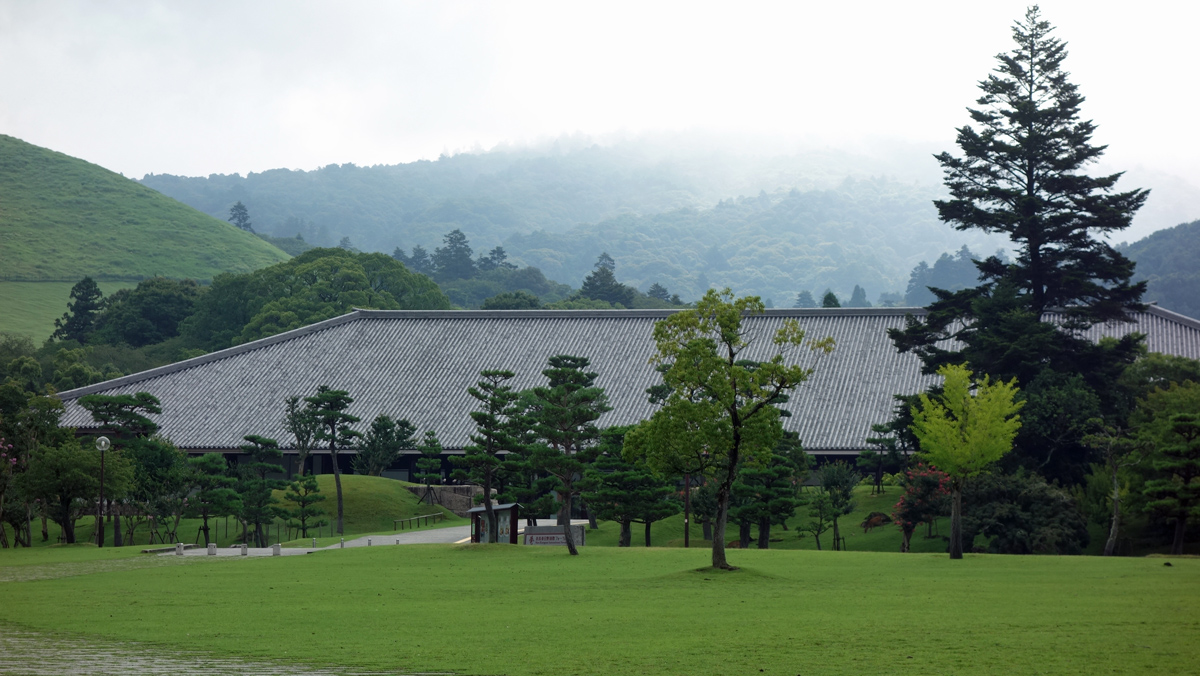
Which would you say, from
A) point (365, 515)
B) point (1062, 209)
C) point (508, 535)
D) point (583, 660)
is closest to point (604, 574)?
point (508, 535)

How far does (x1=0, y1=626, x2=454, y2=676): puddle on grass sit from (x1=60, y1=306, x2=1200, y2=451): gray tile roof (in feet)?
114

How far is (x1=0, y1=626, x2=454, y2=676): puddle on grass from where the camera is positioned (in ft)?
41.6

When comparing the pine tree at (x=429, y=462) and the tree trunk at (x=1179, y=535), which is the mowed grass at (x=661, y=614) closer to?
the tree trunk at (x=1179, y=535)

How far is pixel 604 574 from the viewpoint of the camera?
2533 cm

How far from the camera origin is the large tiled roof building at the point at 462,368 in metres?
51.0

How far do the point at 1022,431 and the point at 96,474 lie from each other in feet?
109

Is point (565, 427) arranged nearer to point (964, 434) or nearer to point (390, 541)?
point (390, 541)

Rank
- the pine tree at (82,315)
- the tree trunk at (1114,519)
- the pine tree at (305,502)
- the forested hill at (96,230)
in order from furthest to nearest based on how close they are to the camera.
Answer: the forested hill at (96,230), the pine tree at (82,315), the pine tree at (305,502), the tree trunk at (1114,519)

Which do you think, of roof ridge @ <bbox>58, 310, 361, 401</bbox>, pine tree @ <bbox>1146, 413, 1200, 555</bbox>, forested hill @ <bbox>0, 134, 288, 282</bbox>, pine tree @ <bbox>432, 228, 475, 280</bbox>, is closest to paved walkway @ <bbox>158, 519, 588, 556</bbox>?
pine tree @ <bbox>1146, 413, 1200, 555</bbox>

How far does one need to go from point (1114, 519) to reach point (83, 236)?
464ft

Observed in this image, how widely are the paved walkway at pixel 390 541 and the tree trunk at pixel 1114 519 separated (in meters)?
20.5

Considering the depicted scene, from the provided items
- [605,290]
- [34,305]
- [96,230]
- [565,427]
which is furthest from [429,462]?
[96,230]

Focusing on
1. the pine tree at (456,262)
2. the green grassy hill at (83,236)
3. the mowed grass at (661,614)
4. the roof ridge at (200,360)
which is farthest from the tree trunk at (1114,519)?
the pine tree at (456,262)

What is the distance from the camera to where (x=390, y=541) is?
123 ft
